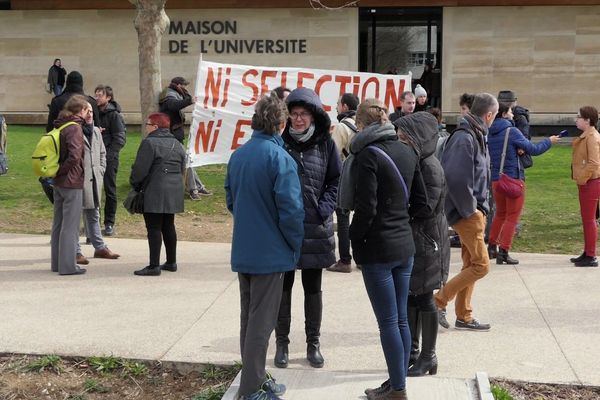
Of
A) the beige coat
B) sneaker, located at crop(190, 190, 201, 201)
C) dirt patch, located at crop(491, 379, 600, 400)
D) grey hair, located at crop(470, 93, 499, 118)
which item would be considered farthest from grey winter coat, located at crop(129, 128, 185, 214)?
sneaker, located at crop(190, 190, 201, 201)

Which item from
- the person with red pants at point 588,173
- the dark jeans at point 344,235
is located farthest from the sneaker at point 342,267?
the person with red pants at point 588,173

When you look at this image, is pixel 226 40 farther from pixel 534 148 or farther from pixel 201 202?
pixel 534 148

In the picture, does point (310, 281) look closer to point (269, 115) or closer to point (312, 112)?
point (312, 112)

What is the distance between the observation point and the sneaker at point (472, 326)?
6812mm

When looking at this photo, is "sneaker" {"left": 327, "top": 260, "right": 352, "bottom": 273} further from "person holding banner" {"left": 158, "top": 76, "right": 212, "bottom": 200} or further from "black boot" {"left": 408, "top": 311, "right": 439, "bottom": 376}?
"person holding banner" {"left": 158, "top": 76, "right": 212, "bottom": 200}

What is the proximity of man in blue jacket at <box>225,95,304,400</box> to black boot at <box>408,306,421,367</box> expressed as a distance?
1068 millimetres

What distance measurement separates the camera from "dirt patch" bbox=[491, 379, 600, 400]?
5535mm

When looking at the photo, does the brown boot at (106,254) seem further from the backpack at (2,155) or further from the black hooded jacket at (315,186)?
the black hooded jacket at (315,186)

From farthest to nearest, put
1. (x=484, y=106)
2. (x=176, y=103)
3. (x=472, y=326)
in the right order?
1. (x=176, y=103)
2. (x=472, y=326)
3. (x=484, y=106)

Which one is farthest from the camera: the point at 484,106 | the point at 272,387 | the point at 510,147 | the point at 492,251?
the point at 492,251

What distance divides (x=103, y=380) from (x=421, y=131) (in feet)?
8.45

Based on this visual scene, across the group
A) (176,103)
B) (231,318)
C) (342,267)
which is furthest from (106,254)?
(176,103)

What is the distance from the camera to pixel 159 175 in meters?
8.41

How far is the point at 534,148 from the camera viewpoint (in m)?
9.12
